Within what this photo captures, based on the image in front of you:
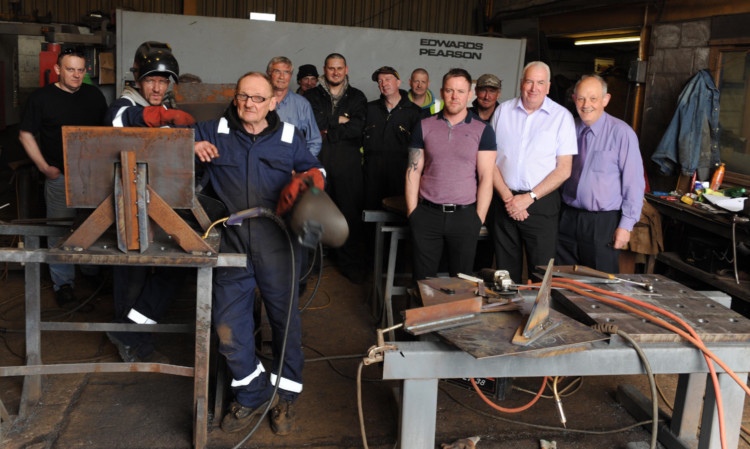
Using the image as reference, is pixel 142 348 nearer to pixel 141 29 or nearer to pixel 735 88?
pixel 141 29

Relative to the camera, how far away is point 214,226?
8.82 feet

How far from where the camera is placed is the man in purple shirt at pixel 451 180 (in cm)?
343

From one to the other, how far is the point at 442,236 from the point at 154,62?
1.75 meters

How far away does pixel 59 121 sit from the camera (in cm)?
409

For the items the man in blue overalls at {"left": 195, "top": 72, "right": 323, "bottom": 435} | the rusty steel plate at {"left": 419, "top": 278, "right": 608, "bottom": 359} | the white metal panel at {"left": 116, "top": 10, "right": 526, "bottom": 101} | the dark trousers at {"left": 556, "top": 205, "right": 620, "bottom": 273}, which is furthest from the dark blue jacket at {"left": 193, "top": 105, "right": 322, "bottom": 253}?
the white metal panel at {"left": 116, "top": 10, "right": 526, "bottom": 101}

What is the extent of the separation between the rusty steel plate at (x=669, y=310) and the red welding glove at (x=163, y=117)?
5.73 ft

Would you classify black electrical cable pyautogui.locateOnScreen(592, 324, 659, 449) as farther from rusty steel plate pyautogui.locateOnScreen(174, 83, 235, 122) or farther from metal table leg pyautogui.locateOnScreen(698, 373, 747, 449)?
rusty steel plate pyautogui.locateOnScreen(174, 83, 235, 122)

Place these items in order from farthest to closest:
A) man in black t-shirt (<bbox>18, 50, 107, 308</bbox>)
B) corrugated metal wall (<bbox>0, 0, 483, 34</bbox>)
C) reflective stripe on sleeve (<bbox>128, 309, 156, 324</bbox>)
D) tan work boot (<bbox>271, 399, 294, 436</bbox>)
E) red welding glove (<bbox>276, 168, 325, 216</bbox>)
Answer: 1. corrugated metal wall (<bbox>0, 0, 483, 34</bbox>)
2. man in black t-shirt (<bbox>18, 50, 107, 308</bbox>)
3. reflective stripe on sleeve (<bbox>128, 309, 156, 324</bbox>)
4. tan work boot (<bbox>271, 399, 294, 436</bbox>)
5. red welding glove (<bbox>276, 168, 325, 216</bbox>)

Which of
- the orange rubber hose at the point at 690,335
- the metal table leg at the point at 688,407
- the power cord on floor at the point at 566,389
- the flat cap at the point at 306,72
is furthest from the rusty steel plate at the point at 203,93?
the metal table leg at the point at 688,407

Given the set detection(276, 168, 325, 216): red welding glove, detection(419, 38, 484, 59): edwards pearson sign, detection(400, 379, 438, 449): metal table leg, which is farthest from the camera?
detection(419, 38, 484, 59): edwards pearson sign

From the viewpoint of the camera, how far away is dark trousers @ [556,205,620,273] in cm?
345

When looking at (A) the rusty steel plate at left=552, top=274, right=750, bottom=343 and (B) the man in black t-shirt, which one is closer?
(A) the rusty steel plate at left=552, top=274, right=750, bottom=343

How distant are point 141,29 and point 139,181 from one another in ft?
12.7

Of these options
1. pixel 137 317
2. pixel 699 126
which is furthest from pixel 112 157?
pixel 699 126
